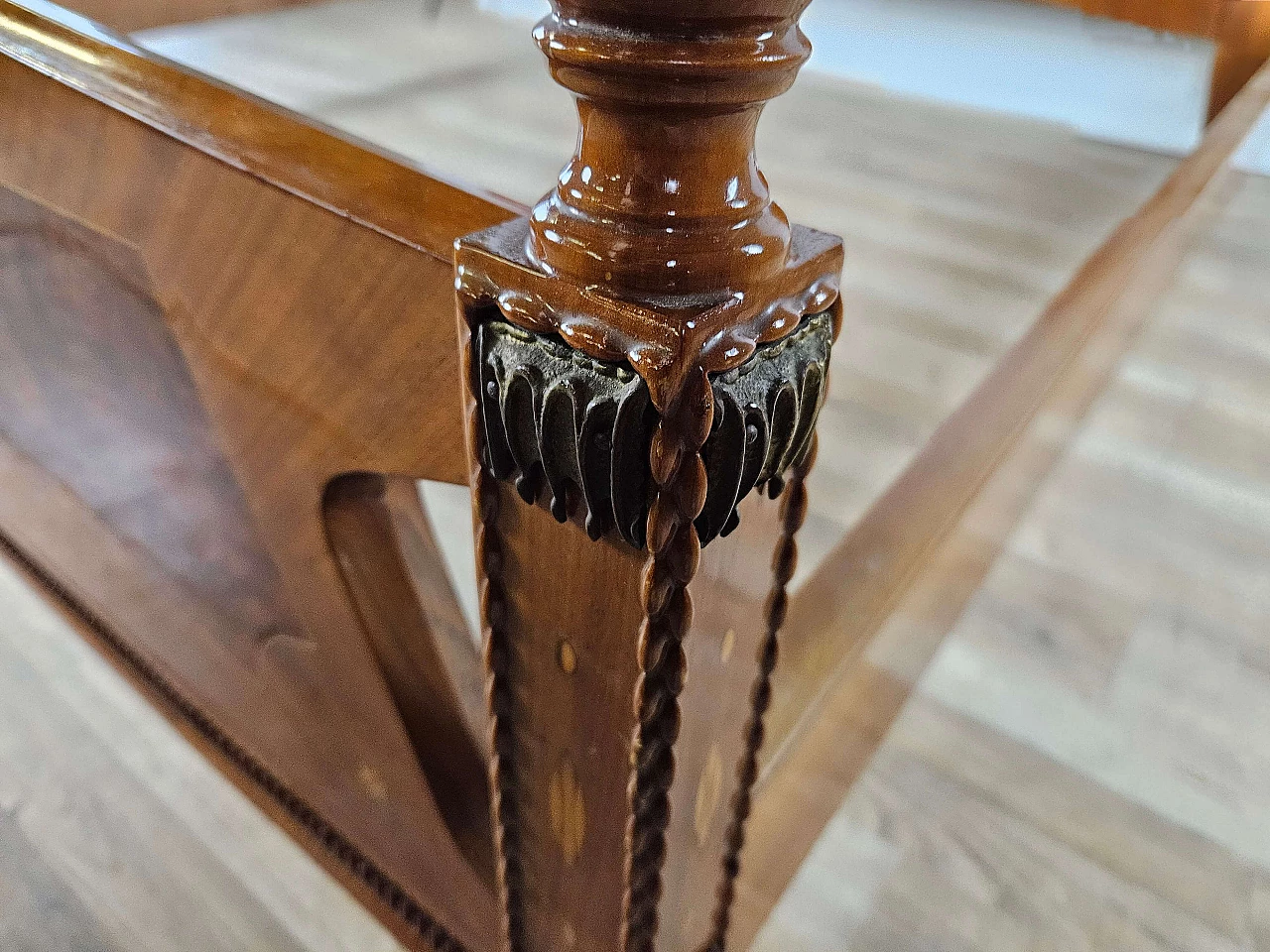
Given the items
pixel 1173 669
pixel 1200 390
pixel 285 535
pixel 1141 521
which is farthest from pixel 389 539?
pixel 1200 390

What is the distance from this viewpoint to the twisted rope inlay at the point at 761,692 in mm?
397

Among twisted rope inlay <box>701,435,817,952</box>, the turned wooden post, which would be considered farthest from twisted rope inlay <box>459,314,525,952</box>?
twisted rope inlay <box>701,435,817,952</box>

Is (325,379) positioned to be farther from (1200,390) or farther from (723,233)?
(1200,390)

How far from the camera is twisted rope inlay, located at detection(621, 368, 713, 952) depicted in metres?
0.27

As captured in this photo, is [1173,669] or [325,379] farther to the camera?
[1173,669]

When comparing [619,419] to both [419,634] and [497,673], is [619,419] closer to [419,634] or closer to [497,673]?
[497,673]

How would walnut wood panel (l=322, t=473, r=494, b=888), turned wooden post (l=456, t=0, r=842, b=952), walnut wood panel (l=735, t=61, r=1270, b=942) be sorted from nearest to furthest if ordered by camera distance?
turned wooden post (l=456, t=0, r=842, b=952) < walnut wood panel (l=322, t=473, r=494, b=888) < walnut wood panel (l=735, t=61, r=1270, b=942)

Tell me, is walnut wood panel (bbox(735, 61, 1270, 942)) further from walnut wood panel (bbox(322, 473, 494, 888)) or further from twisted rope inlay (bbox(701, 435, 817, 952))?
walnut wood panel (bbox(322, 473, 494, 888))

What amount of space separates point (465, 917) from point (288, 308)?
45 cm

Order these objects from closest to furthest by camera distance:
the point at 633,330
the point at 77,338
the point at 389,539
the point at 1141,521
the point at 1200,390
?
the point at 633,330, the point at 389,539, the point at 77,338, the point at 1141,521, the point at 1200,390

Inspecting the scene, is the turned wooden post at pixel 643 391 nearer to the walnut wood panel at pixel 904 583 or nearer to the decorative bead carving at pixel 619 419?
the decorative bead carving at pixel 619 419

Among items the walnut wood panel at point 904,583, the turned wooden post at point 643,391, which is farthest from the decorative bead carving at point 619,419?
the walnut wood panel at point 904,583

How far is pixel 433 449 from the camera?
382 millimetres

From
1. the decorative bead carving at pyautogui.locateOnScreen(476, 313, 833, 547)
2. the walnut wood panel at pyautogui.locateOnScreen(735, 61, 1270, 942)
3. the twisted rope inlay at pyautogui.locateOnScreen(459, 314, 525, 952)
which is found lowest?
the walnut wood panel at pyautogui.locateOnScreen(735, 61, 1270, 942)
